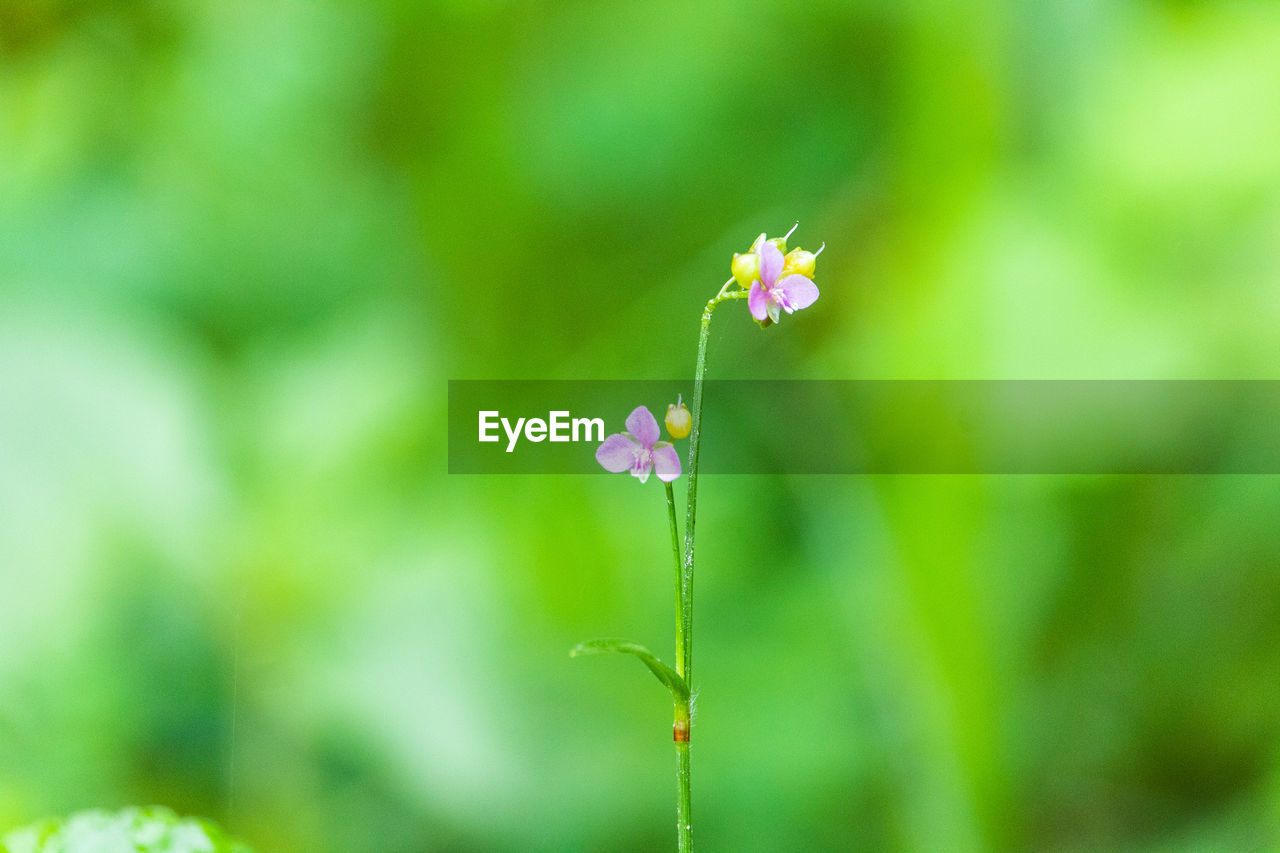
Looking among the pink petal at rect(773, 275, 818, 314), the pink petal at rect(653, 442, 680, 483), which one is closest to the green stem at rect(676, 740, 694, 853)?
the pink petal at rect(653, 442, 680, 483)

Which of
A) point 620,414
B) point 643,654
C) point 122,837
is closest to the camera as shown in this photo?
point 643,654

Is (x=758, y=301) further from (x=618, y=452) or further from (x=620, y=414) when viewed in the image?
(x=620, y=414)

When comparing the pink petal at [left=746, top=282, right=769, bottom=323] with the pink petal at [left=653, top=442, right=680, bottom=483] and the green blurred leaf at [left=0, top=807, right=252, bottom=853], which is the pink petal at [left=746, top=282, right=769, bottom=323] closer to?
the pink petal at [left=653, top=442, right=680, bottom=483]

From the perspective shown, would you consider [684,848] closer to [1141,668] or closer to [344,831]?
[344,831]

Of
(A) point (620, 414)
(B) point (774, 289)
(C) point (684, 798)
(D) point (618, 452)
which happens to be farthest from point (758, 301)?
(A) point (620, 414)

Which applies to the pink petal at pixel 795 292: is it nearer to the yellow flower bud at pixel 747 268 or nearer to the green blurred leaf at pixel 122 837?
the yellow flower bud at pixel 747 268

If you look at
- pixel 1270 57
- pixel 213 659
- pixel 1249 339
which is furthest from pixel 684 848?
pixel 1270 57

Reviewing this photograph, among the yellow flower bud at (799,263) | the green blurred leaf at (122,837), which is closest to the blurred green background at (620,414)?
the green blurred leaf at (122,837)
